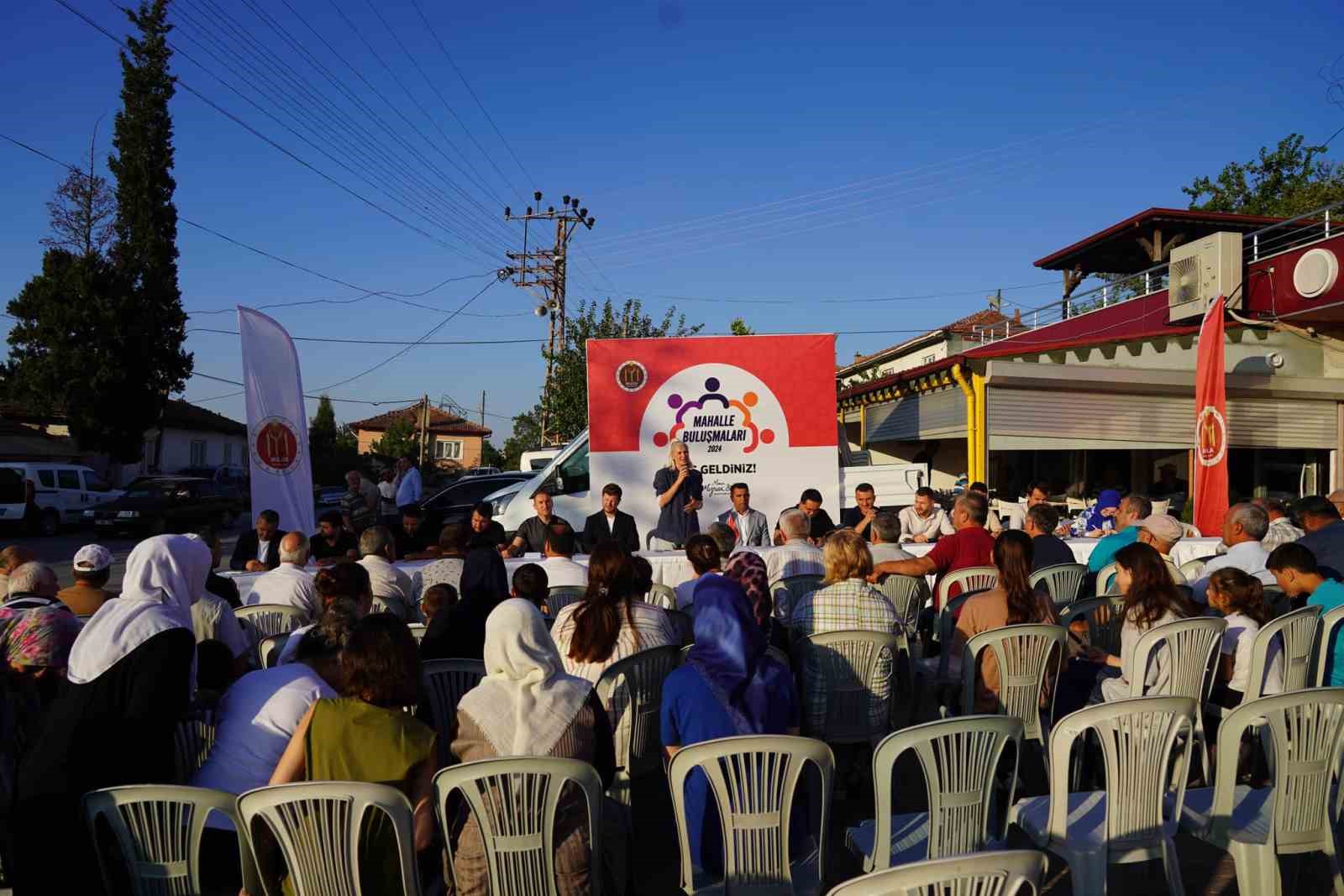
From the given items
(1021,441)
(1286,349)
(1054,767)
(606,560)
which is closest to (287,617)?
(606,560)

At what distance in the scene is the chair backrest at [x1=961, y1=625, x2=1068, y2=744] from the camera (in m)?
4.75

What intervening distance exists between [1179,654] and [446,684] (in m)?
3.48

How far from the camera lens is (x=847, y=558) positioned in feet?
17.3

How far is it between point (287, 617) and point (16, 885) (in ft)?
9.65

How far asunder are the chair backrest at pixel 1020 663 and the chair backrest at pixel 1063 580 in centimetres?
213

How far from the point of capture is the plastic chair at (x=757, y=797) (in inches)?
117

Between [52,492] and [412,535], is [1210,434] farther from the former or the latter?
[52,492]

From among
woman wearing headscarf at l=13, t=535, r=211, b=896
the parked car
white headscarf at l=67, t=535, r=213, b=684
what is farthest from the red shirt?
the parked car

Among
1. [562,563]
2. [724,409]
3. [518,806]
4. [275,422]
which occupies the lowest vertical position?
[518,806]

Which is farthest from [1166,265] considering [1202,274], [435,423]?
[435,423]

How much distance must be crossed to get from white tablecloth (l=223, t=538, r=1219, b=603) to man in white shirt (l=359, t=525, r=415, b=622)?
3.18 feet

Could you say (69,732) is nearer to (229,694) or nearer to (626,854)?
(229,694)

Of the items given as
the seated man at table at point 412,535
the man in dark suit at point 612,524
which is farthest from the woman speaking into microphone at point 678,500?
the seated man at table at point 412,535

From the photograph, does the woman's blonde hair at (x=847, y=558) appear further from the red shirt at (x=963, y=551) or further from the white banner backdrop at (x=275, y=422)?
the white banner backdrop at (x=275, y=422)
